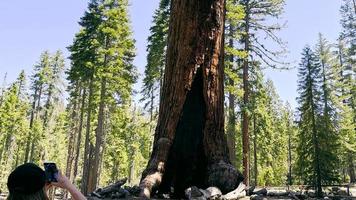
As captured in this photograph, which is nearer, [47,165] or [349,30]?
[47,165]

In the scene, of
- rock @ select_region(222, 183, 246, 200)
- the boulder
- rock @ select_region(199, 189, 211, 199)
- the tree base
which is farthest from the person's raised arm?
the tree base

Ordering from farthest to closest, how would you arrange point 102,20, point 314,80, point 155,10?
point 155,10
point 102,20
point 314,80

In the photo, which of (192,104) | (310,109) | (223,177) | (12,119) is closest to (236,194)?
(223,177)

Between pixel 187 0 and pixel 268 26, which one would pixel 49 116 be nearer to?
pixel 268 26

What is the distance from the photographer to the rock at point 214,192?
246 inches

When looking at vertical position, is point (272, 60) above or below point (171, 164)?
above

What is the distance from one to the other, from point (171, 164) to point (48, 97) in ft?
138

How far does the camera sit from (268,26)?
20.5 meters

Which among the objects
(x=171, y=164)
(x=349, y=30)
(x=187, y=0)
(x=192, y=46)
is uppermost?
(x=349, y=30)

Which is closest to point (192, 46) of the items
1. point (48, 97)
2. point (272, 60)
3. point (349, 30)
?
point (272, 60)

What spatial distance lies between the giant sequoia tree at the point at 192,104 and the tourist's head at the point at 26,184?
538 centimetres

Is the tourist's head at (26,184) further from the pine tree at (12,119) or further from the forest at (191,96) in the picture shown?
the pine tree at (12,119)

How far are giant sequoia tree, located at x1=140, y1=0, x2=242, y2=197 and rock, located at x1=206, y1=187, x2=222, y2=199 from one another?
0.59 meters

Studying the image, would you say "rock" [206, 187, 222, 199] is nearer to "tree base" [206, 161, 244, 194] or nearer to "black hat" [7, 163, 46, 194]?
"tree base" [206, 161, 244, 194]
